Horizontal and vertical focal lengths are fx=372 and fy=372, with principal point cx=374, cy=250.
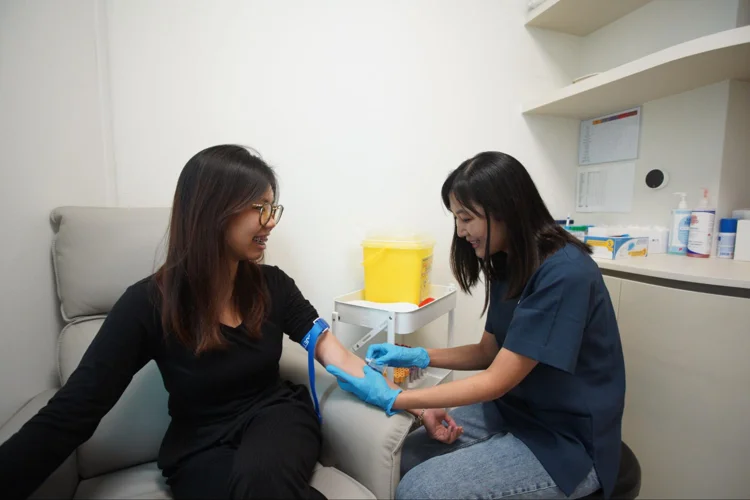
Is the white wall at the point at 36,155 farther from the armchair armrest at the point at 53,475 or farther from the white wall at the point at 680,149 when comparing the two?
the white wall at the point at 680,149

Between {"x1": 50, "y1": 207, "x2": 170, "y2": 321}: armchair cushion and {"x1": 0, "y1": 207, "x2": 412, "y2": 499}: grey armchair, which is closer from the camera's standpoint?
{"x1": 0, "y1": 207, "x2": 412, "y2": 499}: grey armchair

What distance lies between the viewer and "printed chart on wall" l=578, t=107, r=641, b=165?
5.78 feet

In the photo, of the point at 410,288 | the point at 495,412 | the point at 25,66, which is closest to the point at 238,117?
the point at 25,66

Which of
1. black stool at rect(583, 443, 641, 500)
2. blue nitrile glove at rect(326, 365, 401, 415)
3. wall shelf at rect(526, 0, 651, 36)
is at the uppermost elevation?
wall shelf at rect(526, 0, 651, 36)

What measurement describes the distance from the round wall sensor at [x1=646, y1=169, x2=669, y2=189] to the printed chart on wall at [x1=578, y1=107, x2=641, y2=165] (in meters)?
0.12

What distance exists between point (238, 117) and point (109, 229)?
606mm

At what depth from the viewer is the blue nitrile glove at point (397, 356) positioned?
3.71 ft

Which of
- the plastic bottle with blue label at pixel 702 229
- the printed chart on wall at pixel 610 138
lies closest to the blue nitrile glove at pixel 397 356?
the plastic bottle with blue label at pixel 702 229

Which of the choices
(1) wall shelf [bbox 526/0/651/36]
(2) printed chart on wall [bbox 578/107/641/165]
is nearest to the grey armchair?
(2) printed chart on wall [bbox 578/107/641/165]

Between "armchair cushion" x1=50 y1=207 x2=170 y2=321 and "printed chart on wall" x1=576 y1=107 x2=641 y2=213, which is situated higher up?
"printed chart on wall" x1=576 y1=107 x2=641 y2=213

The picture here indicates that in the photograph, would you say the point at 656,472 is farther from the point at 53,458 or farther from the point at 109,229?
the point at 109,229

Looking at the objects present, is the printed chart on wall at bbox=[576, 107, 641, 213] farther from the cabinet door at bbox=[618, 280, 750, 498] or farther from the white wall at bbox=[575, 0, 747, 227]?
the cabinet door at bbox=[618, 280, 750, 498]

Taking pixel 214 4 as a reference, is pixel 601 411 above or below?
below

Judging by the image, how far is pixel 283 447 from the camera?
83 centimetres
